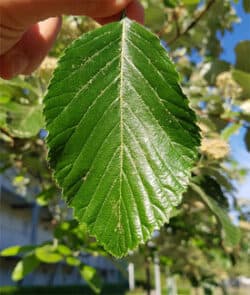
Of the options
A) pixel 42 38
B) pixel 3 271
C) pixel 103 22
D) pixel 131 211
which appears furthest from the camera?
pixel 3 271

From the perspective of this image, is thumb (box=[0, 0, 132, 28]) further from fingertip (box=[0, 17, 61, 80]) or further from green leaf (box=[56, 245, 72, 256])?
green leaf (box=[56, 245, 72, 256])

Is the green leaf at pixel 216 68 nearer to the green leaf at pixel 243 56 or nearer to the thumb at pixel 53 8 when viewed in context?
the green leaf at pixel 243 56

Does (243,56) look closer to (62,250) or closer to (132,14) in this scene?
(132,14)

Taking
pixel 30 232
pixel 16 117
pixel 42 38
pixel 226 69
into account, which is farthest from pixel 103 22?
pixel 30 232

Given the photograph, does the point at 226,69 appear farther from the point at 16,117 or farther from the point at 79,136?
the point at 79,136

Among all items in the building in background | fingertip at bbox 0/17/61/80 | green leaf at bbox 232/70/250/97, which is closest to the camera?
fingertip at bbox 0/17/61/80

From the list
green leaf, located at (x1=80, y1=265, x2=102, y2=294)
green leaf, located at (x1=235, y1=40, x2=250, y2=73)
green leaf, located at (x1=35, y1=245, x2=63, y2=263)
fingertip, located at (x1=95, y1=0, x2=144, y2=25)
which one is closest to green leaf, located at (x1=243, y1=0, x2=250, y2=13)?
green leaf, located at (x1=235, y1=40, x2=250, y2=73)
